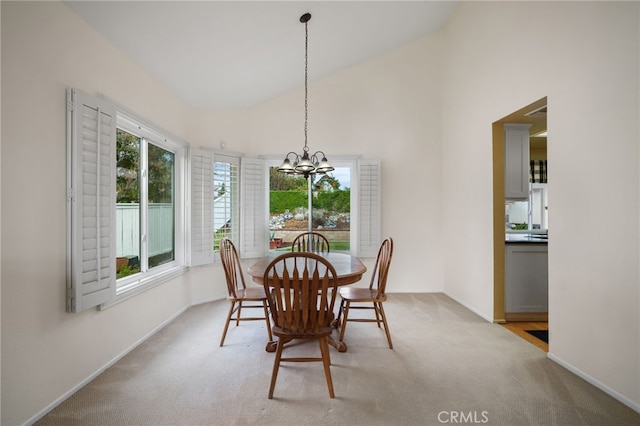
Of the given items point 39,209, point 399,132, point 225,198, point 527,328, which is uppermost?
point 399,132

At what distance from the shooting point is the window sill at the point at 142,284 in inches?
94.5

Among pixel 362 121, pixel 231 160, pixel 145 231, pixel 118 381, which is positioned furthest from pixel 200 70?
pixel 118 381

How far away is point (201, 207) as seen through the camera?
12.4 ft

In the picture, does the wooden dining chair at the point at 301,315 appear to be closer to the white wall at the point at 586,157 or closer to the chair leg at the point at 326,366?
the chair leg at the point at 326,366

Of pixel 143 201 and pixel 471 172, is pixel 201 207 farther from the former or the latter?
pixel 471 172

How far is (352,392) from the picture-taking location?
196cm

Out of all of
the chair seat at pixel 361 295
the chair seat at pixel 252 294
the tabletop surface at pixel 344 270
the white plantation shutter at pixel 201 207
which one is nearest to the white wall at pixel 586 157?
the chair seat at pixel 361 295

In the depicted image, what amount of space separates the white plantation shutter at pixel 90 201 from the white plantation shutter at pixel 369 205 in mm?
2943

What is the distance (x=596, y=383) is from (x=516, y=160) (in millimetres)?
2316

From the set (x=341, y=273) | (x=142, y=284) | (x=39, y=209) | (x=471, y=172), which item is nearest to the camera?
(x=39, y=209)

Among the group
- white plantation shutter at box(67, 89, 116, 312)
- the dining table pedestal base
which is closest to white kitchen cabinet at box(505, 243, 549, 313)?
the dining table pedestal base

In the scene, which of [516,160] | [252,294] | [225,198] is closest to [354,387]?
[252,294]

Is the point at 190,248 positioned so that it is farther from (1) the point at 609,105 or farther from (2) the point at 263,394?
(1) the point at 609,105

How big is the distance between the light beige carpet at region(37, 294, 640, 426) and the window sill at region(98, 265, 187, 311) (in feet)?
1.57
